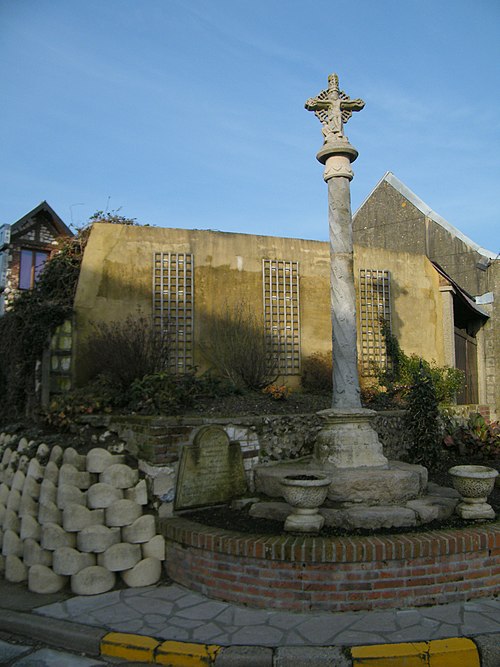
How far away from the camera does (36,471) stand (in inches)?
229

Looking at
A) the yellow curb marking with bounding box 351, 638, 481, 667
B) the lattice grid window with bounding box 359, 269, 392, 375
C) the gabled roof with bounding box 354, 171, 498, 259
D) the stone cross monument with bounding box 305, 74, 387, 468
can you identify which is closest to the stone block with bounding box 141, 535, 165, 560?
the stone cross monument with bounding box 305, 74, 387, 468

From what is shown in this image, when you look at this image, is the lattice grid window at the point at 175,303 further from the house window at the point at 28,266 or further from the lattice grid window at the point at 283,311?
the house window at the point at 28,266

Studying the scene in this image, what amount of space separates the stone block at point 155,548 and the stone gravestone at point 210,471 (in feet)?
1.38

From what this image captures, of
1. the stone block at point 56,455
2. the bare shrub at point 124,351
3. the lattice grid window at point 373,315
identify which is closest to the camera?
the stone block at point 56,455

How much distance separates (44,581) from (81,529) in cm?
54

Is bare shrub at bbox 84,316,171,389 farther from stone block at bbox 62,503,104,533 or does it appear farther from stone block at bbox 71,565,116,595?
stone block at bbox 71,565,116,595

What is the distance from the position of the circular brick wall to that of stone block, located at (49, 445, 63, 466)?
2111 mm

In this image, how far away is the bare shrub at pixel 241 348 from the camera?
368 inches

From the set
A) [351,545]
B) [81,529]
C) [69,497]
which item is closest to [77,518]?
[81,529]

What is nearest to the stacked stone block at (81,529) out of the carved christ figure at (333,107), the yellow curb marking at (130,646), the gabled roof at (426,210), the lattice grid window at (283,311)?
the yellow curb marking at (130,646)

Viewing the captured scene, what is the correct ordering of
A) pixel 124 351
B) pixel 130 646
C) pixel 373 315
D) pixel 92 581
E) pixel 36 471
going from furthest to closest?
1. pixel 373 315
2. pixel 124 351
3. pixel 36 471
4. pixel 92 581
5. pixel 130 646

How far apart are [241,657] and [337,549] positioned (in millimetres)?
1120

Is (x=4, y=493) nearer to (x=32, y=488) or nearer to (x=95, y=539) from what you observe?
(x=32, y=488)

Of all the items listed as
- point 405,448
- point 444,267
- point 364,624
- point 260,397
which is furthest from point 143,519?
point 444,267
